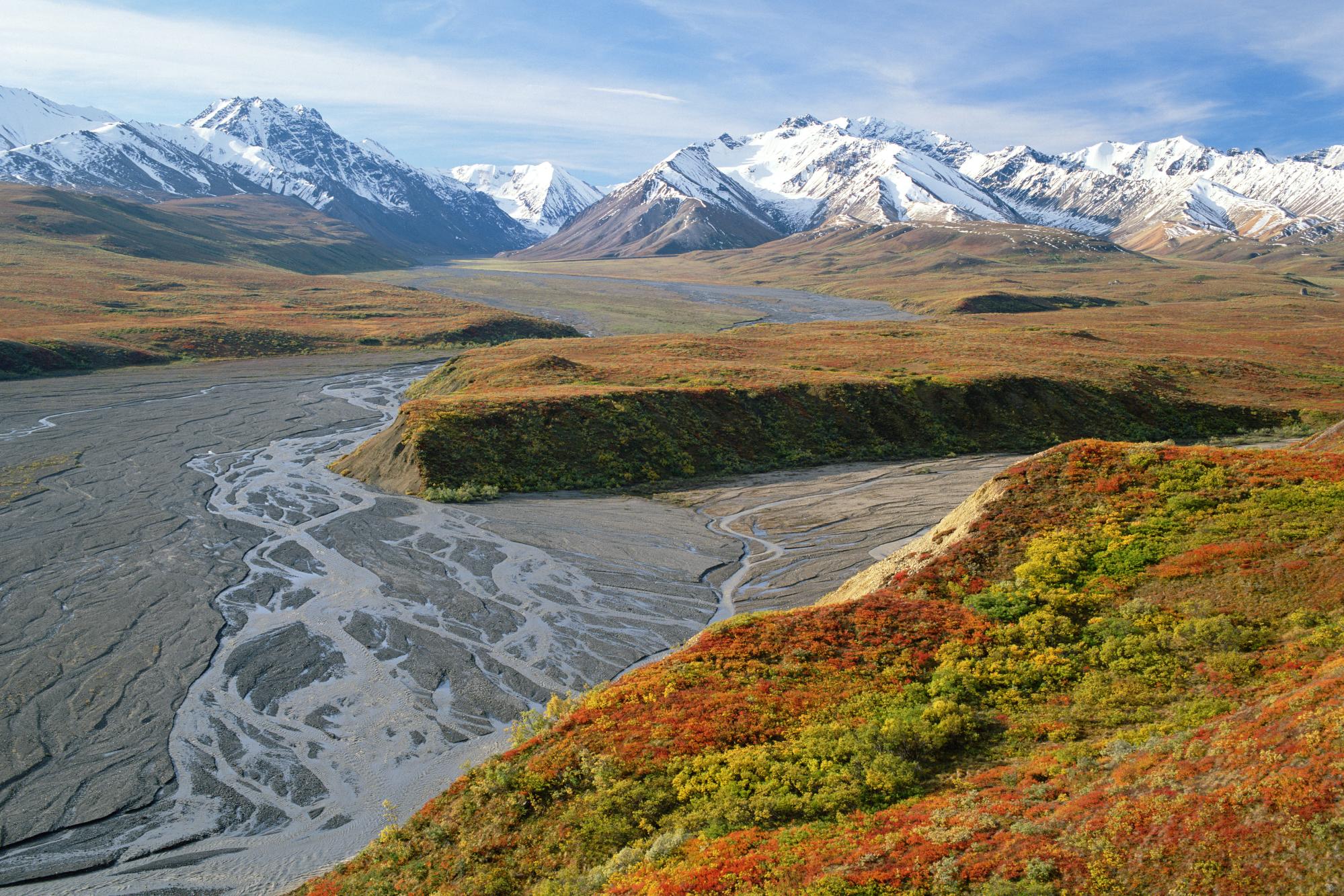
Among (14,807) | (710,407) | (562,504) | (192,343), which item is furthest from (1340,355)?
(192,343)

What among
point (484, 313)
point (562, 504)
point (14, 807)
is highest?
point (484, 313)

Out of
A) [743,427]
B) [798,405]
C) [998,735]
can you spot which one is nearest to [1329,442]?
[998,735]

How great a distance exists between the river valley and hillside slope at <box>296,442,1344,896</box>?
17.3 feet

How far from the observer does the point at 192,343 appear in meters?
119

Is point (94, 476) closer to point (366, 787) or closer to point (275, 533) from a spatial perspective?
point (275, 533)

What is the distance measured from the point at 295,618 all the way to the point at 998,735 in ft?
96.0

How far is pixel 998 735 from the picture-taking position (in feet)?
57.7

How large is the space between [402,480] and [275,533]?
35.3ft

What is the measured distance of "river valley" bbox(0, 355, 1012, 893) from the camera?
74.5ft

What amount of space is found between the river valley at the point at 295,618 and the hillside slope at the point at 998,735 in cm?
527

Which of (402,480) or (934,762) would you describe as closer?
(934,762)

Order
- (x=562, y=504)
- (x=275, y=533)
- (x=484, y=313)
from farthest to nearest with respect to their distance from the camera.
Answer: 1. (x=484, y=313)
2. (x=562, y=504)
3. (x=275, y=533)

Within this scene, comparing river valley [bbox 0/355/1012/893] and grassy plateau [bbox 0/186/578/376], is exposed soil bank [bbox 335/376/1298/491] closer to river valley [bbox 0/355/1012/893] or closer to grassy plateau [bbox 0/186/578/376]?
river valley [bbox 0/355/1012/893]

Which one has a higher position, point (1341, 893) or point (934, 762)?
point (1341, 893)
